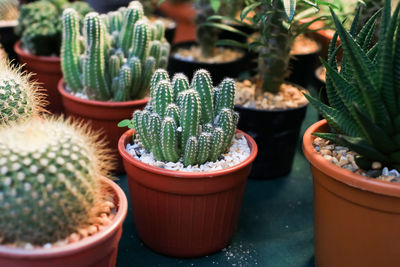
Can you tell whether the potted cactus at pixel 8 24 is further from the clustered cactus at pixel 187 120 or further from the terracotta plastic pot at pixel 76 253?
the terracotta plastic pot at pixel 76 253

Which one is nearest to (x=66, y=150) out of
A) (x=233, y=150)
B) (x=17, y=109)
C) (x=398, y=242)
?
(x=17, y=109)

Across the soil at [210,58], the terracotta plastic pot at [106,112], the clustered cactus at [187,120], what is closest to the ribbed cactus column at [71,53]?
the terracotta plastic pot at [106,112]

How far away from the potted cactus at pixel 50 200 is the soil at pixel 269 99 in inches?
52.9

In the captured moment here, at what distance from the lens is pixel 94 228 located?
1.59 metres

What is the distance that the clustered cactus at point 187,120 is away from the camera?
1912 millimetres

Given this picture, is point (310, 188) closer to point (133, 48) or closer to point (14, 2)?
point (133, 48)

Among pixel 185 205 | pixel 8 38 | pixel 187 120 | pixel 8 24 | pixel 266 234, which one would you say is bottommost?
pixel 266 234

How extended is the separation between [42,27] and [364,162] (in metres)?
2.46

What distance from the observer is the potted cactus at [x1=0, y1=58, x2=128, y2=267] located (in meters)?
1.40

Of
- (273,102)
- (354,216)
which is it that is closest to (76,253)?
(354,216)

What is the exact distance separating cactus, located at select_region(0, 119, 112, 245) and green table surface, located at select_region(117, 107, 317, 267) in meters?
0.66

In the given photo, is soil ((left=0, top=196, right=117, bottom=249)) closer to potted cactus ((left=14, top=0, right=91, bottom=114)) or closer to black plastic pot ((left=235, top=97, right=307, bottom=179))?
black plastic pot ((left=235, top=97, right=307, bottom=179))

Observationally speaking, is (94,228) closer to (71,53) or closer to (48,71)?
(71,53)

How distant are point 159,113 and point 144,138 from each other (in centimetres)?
13
